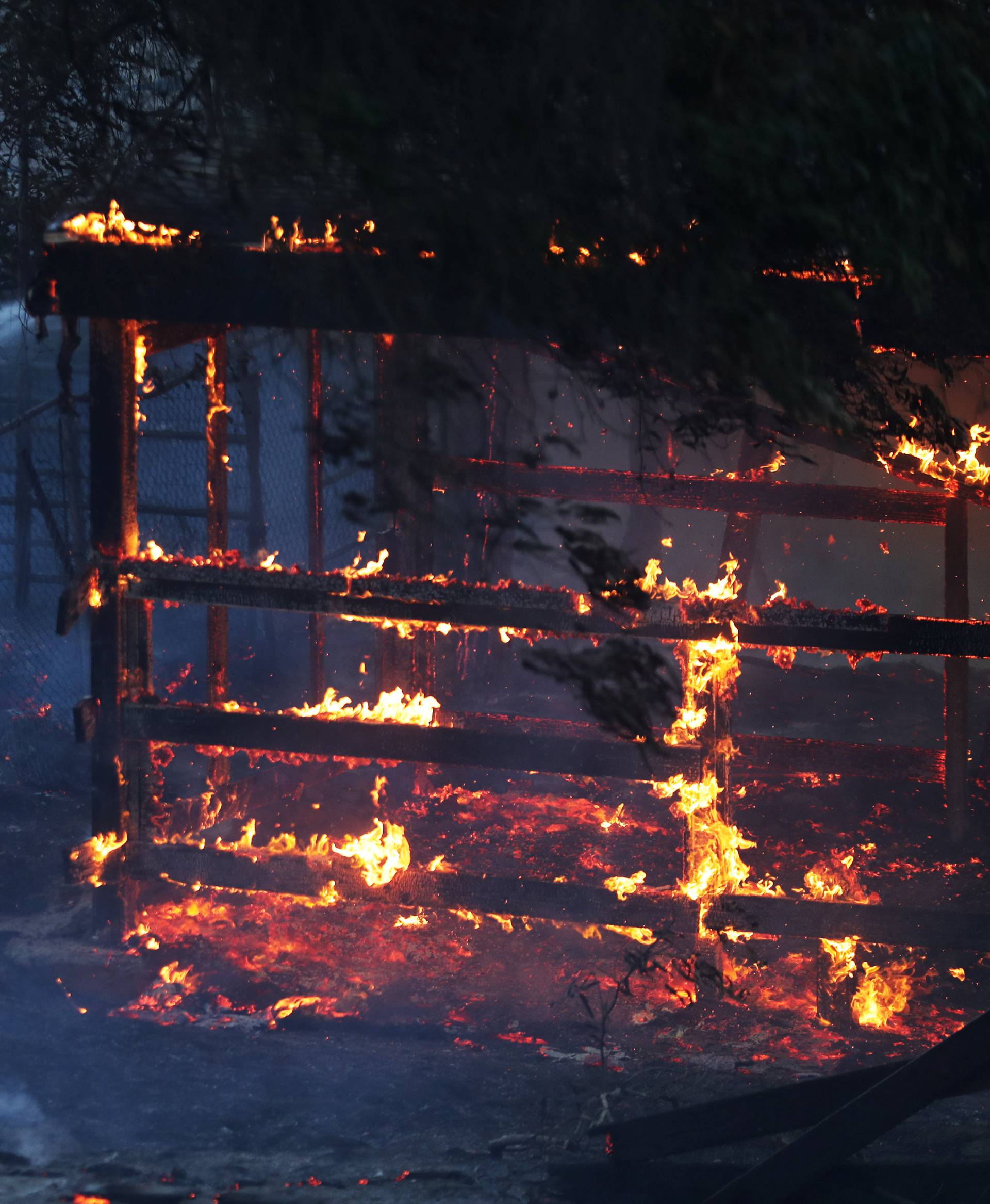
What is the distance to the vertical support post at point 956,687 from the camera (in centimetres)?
530

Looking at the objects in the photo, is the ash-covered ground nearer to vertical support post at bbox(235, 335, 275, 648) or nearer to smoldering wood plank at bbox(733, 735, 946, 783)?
smoldering wood plank at bbox(733, 735, 946, 783)

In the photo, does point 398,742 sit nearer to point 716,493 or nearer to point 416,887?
point 416,887

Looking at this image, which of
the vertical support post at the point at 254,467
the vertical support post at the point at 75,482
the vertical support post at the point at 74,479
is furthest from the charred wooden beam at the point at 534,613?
the vertical support post at the point at 254,467

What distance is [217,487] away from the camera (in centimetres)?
487

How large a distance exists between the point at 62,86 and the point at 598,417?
7.04ft

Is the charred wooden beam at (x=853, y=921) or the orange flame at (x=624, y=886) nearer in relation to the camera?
the charred wooden beam at (x=853, y=921)

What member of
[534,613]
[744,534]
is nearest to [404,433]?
[534,613]

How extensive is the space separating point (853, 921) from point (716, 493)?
103 inches

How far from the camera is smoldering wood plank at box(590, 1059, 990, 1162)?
2936 millimetres

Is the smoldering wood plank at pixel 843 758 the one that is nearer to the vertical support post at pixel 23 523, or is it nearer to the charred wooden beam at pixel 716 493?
the charred wooden beam at pixel 716 493

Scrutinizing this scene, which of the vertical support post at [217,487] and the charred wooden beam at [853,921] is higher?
the vertical support post at [217,487]

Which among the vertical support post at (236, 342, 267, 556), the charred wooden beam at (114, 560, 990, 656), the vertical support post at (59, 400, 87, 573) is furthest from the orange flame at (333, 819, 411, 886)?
the vertical support post at (236, 342, 267, 556)

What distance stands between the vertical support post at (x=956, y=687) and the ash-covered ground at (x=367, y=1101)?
1888 millimetres

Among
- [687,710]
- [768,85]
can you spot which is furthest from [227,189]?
[687,710]
